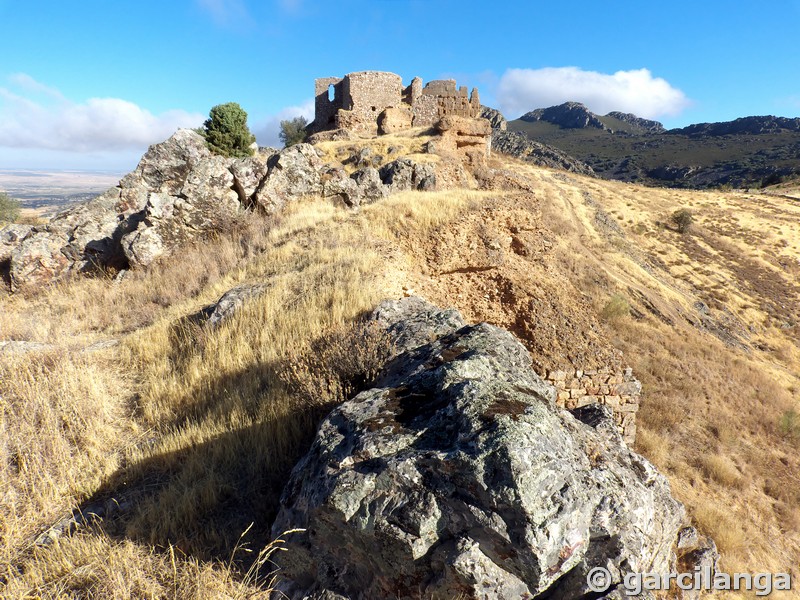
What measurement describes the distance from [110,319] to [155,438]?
5024 mm

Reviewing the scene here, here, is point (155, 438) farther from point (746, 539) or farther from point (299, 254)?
point (746, 539)

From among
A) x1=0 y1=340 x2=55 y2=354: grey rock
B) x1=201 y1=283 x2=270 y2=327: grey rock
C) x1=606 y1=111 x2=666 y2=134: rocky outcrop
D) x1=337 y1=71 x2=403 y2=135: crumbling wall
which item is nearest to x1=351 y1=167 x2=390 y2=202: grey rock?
x1=201 y1=283 x2=270 y2=327: grey rock

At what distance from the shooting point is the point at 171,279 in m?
8.35

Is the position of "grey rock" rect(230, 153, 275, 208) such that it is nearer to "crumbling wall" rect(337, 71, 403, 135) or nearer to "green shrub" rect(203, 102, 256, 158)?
"green shrub" rect(203, 102, 256, 158)

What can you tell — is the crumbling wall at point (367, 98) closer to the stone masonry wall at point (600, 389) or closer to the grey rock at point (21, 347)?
the stone masonry wall at point (600, 389)

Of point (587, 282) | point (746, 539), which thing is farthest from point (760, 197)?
point (746, 539)

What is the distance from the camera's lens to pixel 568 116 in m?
133

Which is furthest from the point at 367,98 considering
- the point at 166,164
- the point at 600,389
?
the point at 600,389

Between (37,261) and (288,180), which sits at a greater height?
(288,180)

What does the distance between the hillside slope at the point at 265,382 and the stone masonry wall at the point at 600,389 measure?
25 cm

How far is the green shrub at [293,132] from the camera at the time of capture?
30484mm

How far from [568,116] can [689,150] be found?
5893 centimetres

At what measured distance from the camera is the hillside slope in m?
2.32

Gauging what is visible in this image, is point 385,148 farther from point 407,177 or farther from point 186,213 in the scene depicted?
point 186,213
